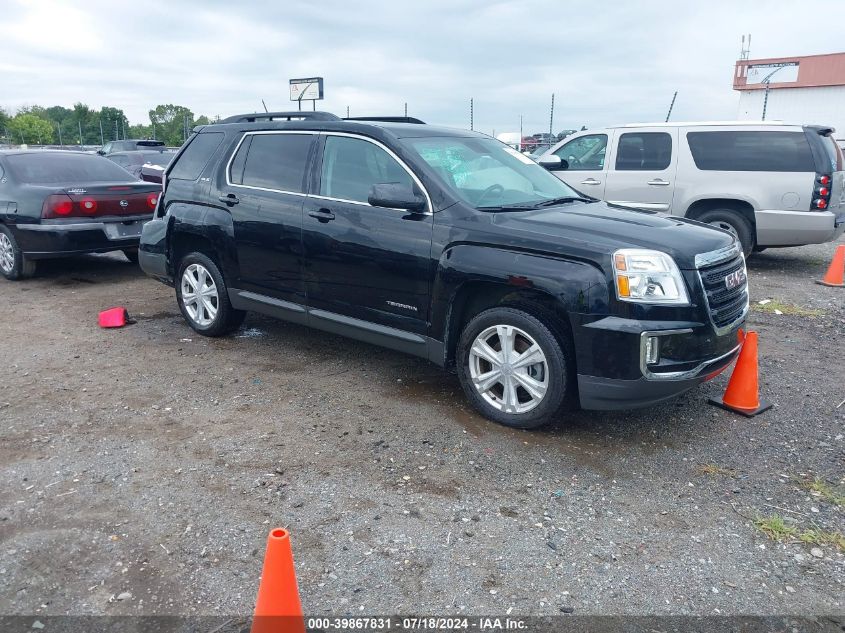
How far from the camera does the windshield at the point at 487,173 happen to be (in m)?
4.58

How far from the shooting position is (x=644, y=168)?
30.9 ft

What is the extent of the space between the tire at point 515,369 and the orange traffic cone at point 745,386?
1.30m

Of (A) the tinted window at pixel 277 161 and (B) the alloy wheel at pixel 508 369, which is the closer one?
(B) the alloy wheel at pixel 508 369

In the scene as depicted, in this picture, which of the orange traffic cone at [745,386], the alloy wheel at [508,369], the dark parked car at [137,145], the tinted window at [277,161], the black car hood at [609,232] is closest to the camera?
the black car hood at [609,232]

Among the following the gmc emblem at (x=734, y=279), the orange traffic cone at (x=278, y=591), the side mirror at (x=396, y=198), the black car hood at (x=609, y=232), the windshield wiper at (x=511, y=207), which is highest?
the side mirror at (x=396, y=198)

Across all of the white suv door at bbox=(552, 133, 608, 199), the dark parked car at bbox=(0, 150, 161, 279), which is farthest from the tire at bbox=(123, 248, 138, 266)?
the white suv door at bbox=(552, 133, 608, 199)

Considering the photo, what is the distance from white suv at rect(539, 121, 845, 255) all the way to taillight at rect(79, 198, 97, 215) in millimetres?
5720

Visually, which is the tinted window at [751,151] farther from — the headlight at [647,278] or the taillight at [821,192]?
the headlight at [647,278]

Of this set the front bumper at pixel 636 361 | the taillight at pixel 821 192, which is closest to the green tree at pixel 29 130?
the taillight at pixel 821 192

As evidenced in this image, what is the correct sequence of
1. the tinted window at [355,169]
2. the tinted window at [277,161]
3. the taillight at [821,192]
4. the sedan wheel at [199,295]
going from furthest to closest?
the taillight at [821,192]
the sedan wheel at [199,295]
the tinted window at [277,161]
the tinted window at [355,169]

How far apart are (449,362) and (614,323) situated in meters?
1.22

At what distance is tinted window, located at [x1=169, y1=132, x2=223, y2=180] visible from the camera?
593cm

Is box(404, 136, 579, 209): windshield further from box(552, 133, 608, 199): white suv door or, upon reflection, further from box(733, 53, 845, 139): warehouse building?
box(733, 53, 845, 139): warehouse building

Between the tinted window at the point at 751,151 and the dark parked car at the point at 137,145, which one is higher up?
the dark parked car at the point at 137,145
